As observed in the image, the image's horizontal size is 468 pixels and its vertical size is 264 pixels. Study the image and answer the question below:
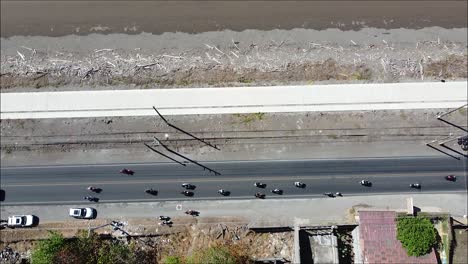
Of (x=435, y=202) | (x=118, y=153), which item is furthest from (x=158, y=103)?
(x=435, y=202)

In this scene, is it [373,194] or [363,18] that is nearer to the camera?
[373,194]

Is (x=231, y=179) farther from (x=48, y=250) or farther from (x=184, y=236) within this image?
(x=48, y=250)

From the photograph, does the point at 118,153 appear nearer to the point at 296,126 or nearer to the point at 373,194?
the point at 296,126

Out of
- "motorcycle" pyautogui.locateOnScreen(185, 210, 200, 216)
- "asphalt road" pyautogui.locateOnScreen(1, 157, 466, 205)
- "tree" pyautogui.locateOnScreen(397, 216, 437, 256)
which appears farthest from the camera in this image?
"asphalt road" pyautogui.locateOnScreen(1, 157, 466, 205)

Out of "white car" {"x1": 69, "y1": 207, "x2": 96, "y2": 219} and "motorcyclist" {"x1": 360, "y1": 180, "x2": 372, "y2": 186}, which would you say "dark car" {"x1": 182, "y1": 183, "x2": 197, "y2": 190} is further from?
"motorcyclist" {"x1": 360, "y1": 180, "x2": 372, "y2": 186}

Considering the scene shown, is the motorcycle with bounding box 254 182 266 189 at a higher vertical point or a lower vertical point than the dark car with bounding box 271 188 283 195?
higher

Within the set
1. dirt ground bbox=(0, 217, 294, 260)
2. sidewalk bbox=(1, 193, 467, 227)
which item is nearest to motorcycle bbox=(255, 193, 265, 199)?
sidewalk bbox=(1, 193, 467, 227)
